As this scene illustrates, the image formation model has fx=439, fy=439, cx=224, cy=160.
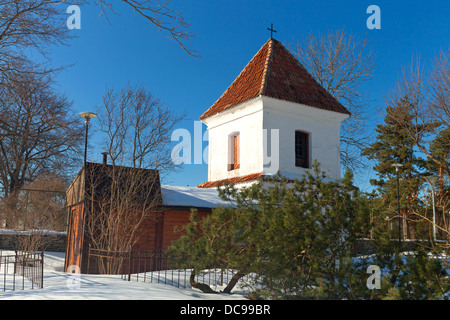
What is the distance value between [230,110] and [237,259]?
1121 cm

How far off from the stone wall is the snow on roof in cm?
1004

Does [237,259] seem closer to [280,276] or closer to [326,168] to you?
[280,276]

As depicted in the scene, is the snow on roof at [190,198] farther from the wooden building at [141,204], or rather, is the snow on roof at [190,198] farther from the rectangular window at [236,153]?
the rectangular window at [236,153]

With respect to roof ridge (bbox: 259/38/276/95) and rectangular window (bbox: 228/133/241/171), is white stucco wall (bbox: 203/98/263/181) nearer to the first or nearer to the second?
rectangular window (bbox: 228/133/241/171)

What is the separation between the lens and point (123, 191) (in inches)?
624

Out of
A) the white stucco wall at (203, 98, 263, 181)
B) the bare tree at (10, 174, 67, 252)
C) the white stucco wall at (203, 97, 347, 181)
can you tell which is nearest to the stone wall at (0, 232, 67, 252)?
the bare tree at (10, 174, 67, 252)

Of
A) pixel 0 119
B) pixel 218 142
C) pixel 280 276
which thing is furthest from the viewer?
pixel 218 142

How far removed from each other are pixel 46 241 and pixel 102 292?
57.1ft

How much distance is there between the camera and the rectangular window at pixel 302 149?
19156 mm

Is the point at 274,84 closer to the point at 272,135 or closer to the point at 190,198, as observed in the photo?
the point at 272,135

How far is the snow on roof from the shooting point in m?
16.4
